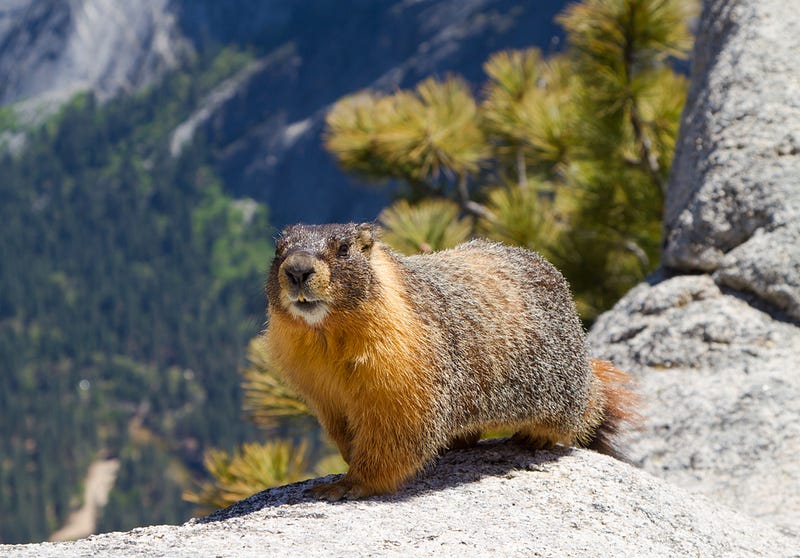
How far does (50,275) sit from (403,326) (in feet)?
579

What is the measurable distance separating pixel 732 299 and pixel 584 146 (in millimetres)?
4529

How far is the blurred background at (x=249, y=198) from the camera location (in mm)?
12219

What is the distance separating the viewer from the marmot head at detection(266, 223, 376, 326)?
5.33m

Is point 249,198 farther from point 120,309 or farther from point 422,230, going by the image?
point 422,230

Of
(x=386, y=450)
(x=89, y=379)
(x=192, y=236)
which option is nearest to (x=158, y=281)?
(x=192, y=236)

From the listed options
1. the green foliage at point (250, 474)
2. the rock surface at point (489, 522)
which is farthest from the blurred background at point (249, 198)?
the rock surface at point (489, 522)

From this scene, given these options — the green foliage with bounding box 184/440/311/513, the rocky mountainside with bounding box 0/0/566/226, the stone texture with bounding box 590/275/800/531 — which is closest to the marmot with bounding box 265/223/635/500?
the stone texture with bounding box 590/275/800/531

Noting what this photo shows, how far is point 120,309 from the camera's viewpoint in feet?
525

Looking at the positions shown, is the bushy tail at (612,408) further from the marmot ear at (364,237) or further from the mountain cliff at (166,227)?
the mountain cliff at (166,227)

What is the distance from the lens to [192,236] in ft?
568

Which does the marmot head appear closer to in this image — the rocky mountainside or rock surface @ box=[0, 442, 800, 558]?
rock surface @ box=[0, 442, 800, 558]

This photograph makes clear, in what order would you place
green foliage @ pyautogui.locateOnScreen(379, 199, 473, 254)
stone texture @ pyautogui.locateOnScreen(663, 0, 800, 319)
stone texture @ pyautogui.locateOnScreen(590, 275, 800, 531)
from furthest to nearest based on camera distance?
green foliage @ pyautogui.locateOnScreen(379, 199, 473, 254) < stone texture @ pyautogui.locateOnScreen(663, 0, 800, 319) < stone texture @ pyautogui.locateOnScreen(590, 275, 800, 531)

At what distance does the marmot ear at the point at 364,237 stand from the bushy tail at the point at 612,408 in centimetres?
232

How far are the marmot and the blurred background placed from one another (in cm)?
106
